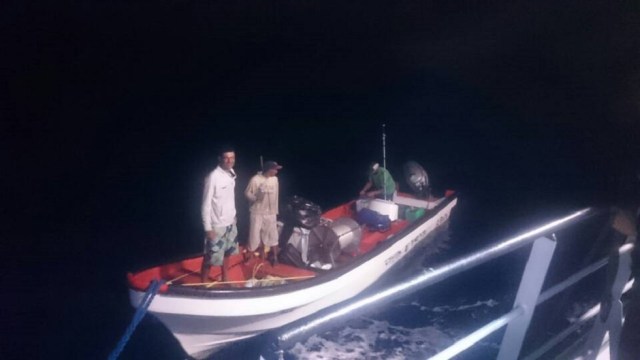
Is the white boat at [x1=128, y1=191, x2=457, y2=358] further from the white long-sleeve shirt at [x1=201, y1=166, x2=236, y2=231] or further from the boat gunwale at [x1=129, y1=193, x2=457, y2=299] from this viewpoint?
the white long-sleeve shirt at [x1=201, y1=166, x2=236, y2=231]

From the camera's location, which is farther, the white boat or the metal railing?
the white boat

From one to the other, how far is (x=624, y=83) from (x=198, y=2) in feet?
131

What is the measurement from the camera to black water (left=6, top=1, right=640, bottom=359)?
48.9ft

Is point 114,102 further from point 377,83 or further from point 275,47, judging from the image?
point 377,83

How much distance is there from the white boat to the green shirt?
1.56 meters

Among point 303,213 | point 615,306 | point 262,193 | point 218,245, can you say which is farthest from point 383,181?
point 615,306

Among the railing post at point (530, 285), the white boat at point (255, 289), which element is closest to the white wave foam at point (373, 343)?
A: the white boat at point (255, 289)

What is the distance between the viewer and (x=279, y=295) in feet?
27.2

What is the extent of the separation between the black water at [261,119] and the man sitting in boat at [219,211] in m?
2.46

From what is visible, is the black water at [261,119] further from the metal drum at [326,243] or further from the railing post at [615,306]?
the metal drum at [326,243]

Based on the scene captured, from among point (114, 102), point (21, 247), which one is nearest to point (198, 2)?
point (114, 102)

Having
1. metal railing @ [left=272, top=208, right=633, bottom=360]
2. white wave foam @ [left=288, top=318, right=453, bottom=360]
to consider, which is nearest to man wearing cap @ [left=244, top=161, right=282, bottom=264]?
white wave foam @ [left=288, top=318, right=453, bottom=360]

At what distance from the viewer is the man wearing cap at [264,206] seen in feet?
29.7

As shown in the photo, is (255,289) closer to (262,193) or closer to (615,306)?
(262,193)
